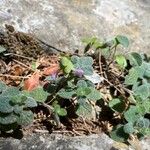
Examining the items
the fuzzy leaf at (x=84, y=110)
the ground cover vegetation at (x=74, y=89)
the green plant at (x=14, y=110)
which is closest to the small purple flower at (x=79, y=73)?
the ground cover vegetation at (x=74, y=89)

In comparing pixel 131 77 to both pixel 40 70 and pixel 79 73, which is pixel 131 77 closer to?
pixel 79 73

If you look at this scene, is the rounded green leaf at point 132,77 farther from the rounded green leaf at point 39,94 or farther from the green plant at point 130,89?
the rounded green leaf at point 39,94

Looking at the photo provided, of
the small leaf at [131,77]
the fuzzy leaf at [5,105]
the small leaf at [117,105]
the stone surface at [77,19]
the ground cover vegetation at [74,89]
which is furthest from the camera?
the stone surface at [77,19]

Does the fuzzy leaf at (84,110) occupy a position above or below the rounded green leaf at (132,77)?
below

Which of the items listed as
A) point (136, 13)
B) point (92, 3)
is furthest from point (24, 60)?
point (136, 13)

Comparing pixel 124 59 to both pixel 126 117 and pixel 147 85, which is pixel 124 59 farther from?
pixel 126 117

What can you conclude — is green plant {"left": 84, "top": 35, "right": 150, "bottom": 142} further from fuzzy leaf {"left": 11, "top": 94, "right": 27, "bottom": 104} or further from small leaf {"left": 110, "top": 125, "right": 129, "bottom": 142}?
fuzzy leaf {"left": 11, "top": 94, "right": 27, "bottom": 104}
